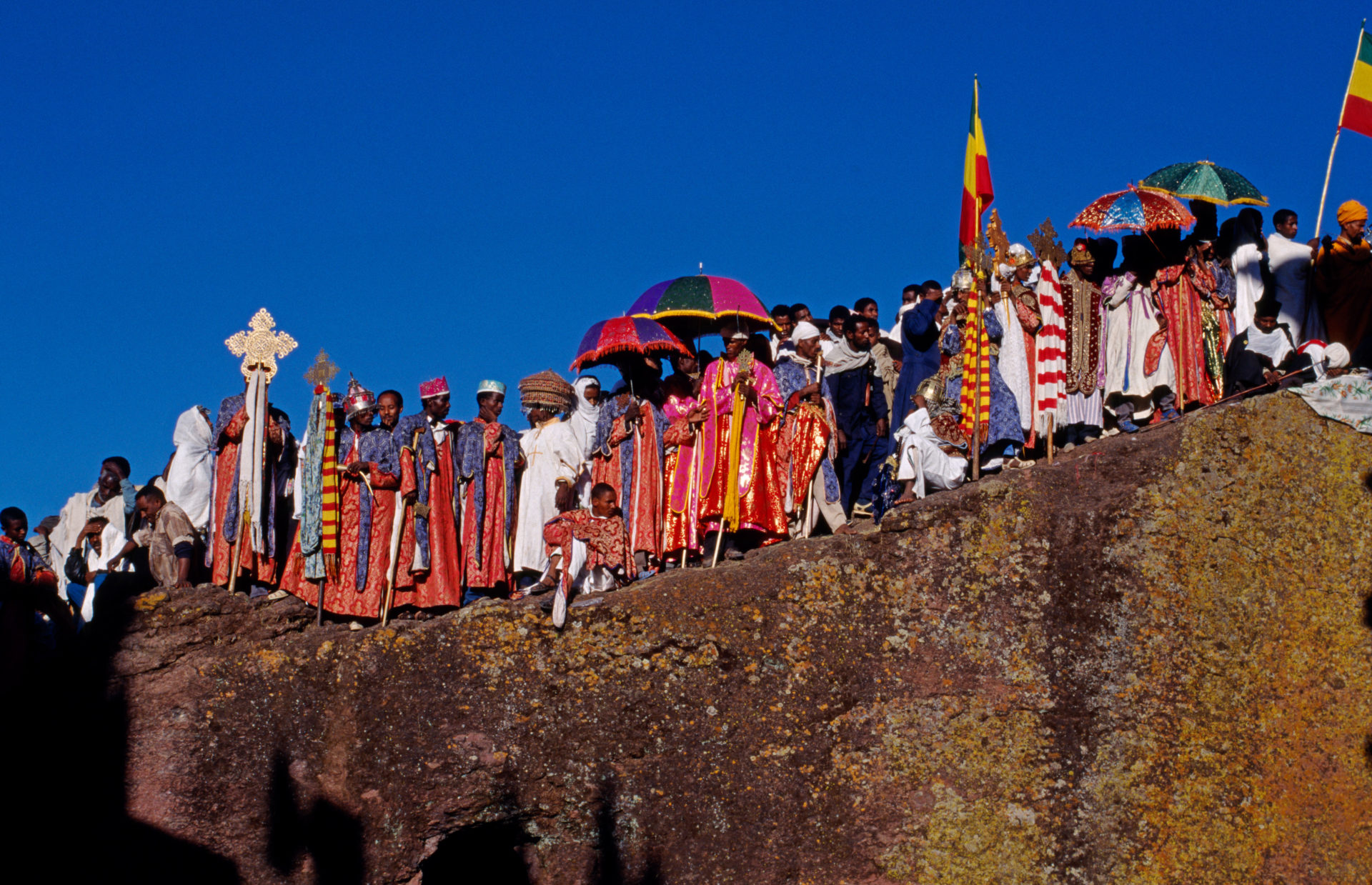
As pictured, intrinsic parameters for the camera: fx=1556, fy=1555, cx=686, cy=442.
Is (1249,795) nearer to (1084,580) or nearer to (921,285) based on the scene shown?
(1084,580)

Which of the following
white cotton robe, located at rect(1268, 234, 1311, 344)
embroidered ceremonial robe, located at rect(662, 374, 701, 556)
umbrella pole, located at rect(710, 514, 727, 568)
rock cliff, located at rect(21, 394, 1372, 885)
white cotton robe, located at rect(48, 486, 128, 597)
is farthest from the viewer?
white cotton robe, located at rect(48, 486, 128, 597)

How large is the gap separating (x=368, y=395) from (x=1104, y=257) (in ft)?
21.7

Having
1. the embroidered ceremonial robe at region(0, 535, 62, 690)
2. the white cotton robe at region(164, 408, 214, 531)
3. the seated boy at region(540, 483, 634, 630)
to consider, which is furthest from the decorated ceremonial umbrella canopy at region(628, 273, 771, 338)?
the embroidered ceremonial robe at region(0, 535, 62, 690)

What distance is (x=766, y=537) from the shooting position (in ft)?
42.7

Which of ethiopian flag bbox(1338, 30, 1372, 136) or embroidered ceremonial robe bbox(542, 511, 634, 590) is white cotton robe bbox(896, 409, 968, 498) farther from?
ethiopian flag bbox(1338, 30, 1372, 136)

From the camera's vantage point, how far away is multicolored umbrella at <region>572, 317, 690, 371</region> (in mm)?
13602

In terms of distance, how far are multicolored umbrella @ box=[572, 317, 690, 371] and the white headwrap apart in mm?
149

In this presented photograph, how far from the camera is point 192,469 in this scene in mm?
13766

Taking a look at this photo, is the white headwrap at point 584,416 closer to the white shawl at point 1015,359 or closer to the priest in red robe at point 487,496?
the priest in red robe at point 487,496

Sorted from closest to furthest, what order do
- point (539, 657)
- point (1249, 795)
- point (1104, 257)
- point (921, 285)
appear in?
1. point (1249, 795)
2. point (539, 657)
3. point (1104, 257)
4. point (921, 285)

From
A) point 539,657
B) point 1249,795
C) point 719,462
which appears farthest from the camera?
point 719,462

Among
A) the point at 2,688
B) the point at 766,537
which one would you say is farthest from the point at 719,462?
the point at 2,688

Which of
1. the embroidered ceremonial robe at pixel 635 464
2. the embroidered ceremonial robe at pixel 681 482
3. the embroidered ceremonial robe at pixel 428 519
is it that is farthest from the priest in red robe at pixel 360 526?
the embroidered ceremonial robe at pixel 681 482

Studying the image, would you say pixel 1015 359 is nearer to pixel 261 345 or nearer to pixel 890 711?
pixel 890 711
